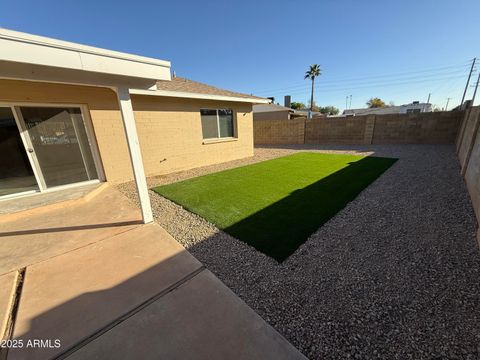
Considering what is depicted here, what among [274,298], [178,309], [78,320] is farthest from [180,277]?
[274,298]

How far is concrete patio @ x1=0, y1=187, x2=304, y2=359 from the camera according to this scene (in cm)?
167

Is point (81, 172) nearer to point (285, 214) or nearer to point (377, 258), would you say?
point (285, 214)

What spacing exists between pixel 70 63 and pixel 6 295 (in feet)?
9.18

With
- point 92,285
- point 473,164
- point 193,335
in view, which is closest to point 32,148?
point 92,285

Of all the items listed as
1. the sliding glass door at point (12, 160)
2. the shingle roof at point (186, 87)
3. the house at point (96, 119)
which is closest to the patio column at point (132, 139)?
the house at point (96, 119)

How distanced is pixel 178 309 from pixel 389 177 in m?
6.82

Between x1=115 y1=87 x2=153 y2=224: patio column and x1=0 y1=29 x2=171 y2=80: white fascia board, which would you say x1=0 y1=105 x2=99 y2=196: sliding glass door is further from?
x1=0 y1=29 x2=171 y2=80: white fascia board

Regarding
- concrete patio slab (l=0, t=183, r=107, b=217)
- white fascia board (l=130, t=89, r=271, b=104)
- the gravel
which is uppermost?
white fascia board (l=130, t=89, r=271, b=104)

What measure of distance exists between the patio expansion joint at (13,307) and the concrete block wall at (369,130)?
16.3m

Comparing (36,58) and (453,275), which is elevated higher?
(36,58)

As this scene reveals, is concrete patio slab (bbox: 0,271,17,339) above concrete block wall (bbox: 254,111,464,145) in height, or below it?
below

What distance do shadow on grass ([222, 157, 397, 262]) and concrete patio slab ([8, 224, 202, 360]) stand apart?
1.09 meters

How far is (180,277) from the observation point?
2.47m

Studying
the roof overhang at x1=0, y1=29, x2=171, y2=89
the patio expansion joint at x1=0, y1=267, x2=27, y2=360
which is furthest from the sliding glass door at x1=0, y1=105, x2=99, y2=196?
the patio expansion joint at x1=0, y1=267, x2=27, y2=360
